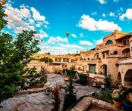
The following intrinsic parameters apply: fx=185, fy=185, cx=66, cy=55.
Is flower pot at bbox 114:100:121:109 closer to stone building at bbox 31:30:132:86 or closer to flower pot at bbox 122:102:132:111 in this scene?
flower pot at bbox 122:102:132:111

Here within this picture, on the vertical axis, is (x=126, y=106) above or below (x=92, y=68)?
below

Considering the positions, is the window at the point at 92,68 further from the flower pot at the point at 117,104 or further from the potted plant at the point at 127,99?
the flower pot at the point at 117,104

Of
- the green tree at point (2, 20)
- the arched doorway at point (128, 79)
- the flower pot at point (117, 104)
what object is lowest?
the flower pot at point (117, 104)

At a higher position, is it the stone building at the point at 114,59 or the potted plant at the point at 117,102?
the stone building at the point at 114,59

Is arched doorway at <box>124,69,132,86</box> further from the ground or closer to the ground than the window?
closer to the ground

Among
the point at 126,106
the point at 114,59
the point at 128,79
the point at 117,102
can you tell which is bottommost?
the point at 126,106

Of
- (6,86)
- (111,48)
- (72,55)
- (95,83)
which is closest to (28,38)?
(6,86)

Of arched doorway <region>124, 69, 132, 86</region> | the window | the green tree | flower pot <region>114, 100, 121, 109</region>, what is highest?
the green tree

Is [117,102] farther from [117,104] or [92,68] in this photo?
[92,68]

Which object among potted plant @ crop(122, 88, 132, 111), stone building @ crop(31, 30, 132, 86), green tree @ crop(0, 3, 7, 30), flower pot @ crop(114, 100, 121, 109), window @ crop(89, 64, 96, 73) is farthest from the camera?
window @ crop(89, 64, 96, 73)

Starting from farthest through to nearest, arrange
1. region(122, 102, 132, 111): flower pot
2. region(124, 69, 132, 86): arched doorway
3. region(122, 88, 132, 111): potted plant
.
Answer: region(124, 69, 132, 86): arched doorway < region(122, 88, 132, 111): potted plant < region(122, 102, 132, 111): flower pot

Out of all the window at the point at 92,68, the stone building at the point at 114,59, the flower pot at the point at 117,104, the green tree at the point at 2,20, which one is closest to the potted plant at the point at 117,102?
the flower pot at the point at 117,104

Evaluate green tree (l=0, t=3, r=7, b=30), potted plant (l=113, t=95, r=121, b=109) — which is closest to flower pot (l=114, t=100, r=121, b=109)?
potted plant (l=113, t=95, r=121, b=109)

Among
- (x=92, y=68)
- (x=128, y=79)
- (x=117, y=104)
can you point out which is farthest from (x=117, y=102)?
(x=92, y=68)
